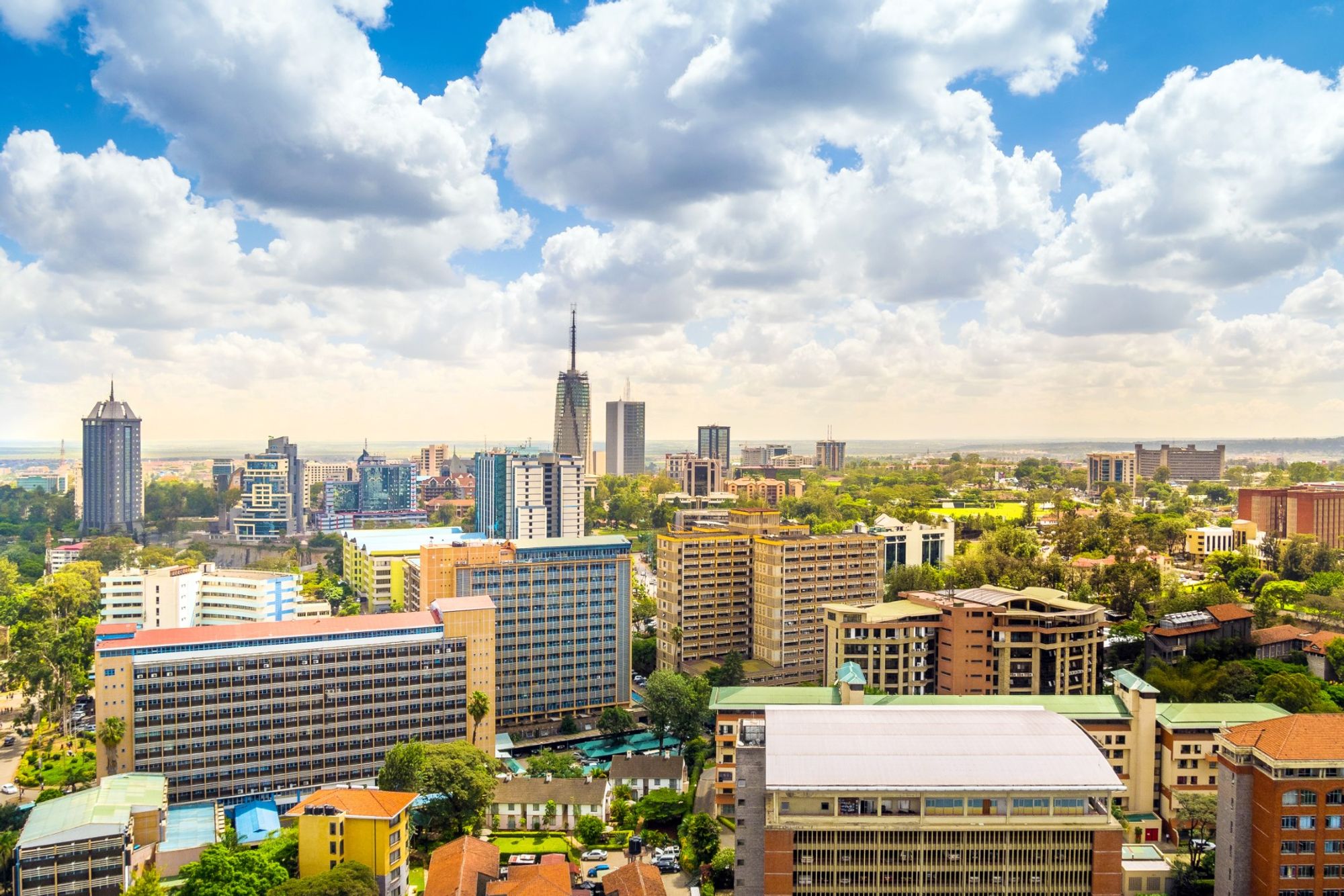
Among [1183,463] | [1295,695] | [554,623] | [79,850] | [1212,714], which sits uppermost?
[1183,463]

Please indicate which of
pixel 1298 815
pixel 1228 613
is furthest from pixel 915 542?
pixel 1298 815

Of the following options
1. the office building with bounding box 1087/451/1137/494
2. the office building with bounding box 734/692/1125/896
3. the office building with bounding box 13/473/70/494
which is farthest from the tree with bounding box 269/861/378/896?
the office building with bounding box 13/473/70/494

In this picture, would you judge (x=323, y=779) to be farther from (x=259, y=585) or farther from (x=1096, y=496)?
(x=1096, y=496)

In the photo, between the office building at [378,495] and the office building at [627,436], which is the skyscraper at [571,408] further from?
the office building at [627,436]

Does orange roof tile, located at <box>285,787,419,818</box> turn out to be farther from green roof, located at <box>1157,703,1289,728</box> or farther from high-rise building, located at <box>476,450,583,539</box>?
high-rise building, located at <box>476,450,583,539</box>

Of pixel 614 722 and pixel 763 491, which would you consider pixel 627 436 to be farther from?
pixel 614 722

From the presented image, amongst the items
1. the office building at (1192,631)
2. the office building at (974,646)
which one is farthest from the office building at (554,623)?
the office building at (1192,631)
